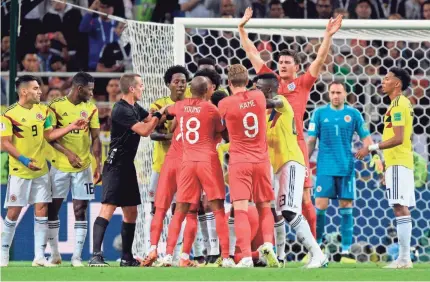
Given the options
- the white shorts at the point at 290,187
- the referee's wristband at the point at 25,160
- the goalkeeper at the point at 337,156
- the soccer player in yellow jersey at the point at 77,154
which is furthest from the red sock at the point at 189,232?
the goalkeeper at the point at 337,156

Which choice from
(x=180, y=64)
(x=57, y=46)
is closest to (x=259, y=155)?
(x=180, y=64)

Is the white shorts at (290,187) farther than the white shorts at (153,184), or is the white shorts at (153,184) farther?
the white shorts at (153,184)

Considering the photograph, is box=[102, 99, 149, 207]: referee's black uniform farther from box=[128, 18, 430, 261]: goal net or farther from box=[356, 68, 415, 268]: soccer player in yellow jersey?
box=[356, 68, 415, 268]: soccer player in yellow jersey

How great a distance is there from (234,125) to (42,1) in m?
7.73

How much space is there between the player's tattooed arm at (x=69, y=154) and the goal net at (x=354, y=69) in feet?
6.34

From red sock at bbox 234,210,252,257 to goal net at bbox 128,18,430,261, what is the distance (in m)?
2.80

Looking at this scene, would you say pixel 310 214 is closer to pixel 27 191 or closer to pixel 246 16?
pixel 246 16

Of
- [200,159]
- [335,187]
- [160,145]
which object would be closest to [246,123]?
[200,159]

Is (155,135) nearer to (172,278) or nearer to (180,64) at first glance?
(180,64)

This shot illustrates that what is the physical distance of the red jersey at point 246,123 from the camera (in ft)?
36.1

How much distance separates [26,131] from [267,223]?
2643 millimetres

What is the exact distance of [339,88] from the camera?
44.6 feet

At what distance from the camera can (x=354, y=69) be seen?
15969 mm

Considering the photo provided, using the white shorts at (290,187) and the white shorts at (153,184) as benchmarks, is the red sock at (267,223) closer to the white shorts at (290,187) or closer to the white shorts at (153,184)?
the white shorts at (290,187)
